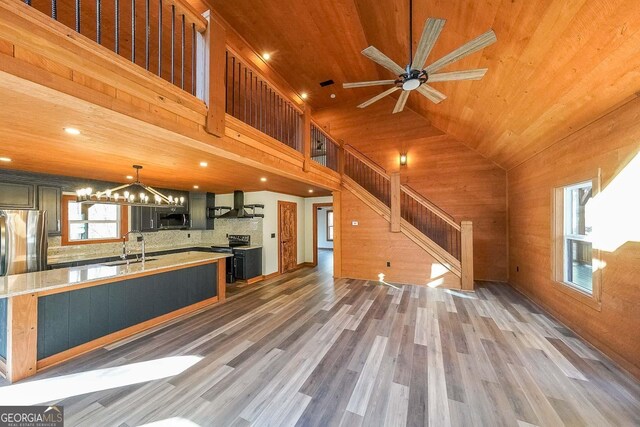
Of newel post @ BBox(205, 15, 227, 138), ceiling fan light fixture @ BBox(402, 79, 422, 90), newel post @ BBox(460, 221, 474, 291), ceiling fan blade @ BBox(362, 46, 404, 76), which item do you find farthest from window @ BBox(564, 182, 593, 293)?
newel post @ BBox(205, 15, 227, 138)

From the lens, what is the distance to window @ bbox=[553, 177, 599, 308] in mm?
3232

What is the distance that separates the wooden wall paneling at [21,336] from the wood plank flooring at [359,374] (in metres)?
0.14

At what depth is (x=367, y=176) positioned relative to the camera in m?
6.82

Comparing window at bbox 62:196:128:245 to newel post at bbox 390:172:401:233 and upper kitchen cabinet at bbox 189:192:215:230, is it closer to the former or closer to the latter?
upper kitchen cabinet at bbox 189:192:215:230

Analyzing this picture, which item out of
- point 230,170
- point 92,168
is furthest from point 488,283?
point 92,168

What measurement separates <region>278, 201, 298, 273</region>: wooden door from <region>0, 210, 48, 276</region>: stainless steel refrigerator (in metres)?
4.34

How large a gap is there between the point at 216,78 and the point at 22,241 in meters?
3.83

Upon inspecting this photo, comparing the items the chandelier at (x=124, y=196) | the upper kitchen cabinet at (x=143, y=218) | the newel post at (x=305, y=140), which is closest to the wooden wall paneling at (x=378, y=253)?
the newel post at (x=305, y=140)

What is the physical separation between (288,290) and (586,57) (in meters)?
5.19

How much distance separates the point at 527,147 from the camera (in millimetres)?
4156

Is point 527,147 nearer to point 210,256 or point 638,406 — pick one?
point 638,406

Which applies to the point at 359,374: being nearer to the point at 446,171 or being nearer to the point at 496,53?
the point at 496,53

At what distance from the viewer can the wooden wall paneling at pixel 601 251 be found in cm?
231

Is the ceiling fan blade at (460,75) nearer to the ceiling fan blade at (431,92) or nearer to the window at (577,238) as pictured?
the ceiling fan blade at (431,92)
